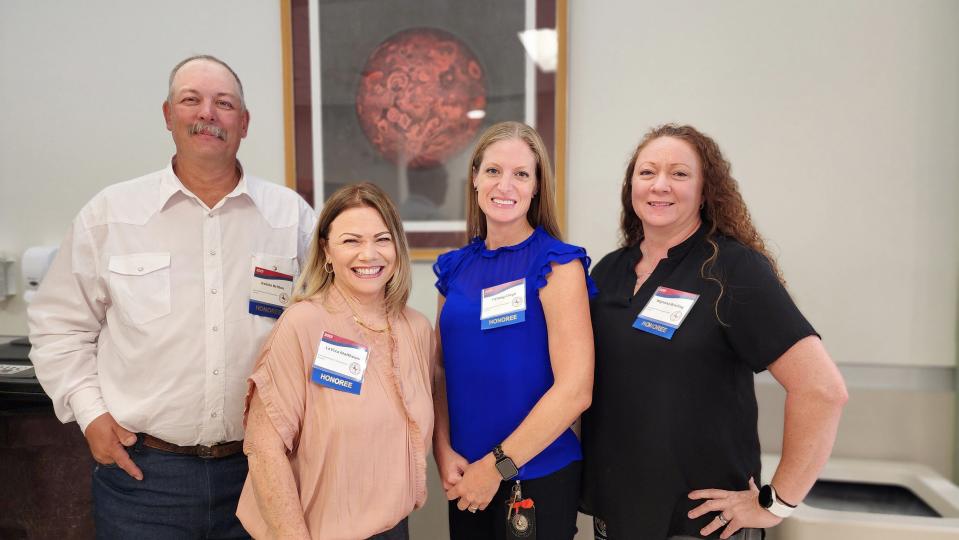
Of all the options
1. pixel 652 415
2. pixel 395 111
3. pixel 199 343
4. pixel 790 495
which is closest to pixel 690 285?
pixel 652 415

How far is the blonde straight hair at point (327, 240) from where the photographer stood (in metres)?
1.36

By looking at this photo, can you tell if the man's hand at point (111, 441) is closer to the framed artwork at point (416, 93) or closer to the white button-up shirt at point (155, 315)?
the white button-up shirt at point (155, 315)

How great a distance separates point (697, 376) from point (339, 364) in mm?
825

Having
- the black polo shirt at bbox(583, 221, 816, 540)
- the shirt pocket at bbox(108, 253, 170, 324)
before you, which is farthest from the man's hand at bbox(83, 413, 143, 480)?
the black polo shirt at bbox(583, 221, 816, 540)

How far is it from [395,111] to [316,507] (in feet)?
5.46

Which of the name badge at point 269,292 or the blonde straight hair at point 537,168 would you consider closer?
the blonde straight hair at point 537,168

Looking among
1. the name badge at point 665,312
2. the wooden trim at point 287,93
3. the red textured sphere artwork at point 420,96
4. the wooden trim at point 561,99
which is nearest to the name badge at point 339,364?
the name badge at point 665,312

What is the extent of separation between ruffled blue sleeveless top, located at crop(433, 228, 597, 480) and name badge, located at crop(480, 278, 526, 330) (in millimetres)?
20

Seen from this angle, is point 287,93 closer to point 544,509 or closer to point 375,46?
point 375,46

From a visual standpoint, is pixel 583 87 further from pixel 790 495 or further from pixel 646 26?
pixel 790 495

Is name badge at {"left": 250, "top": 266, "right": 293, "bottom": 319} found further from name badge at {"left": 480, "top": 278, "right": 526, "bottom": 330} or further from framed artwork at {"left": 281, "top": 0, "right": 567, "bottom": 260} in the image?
framed artwork at {"left": 281, "top": 0, "right": 567, "bottom": 260}

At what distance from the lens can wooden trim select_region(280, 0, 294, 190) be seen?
2.44 m

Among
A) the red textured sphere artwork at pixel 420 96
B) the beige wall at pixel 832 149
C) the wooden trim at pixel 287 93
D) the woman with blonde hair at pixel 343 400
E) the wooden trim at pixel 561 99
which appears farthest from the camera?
the wooden trim at pixel 287 93

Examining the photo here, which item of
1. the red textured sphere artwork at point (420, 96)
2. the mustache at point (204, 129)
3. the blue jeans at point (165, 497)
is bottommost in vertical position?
the blue jeans at point (165, 497)
